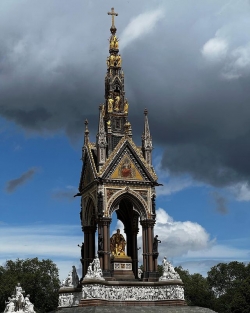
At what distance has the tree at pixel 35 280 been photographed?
194 ft

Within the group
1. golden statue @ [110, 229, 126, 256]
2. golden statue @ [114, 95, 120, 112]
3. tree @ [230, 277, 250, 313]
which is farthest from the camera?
tree @ [230, 277, 250, 313]

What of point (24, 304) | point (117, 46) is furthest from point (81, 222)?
point (117, 46)

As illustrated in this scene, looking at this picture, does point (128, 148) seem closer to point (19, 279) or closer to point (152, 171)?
point (152, 171)

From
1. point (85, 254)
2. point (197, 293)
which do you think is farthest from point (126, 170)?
point (197, 293)

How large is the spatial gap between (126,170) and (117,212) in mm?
3676

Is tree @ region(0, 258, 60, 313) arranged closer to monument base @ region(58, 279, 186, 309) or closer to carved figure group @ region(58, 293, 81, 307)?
carved figure group @ region(58, 293, 81, 307)

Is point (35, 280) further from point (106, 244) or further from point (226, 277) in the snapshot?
point (106, 244)

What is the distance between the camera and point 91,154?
37.5 metres

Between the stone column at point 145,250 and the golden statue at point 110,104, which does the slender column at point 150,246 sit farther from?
the golden statue at point 110,104

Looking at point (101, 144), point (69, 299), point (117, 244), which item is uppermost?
point (101, 144)

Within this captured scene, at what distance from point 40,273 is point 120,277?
92.5 ft

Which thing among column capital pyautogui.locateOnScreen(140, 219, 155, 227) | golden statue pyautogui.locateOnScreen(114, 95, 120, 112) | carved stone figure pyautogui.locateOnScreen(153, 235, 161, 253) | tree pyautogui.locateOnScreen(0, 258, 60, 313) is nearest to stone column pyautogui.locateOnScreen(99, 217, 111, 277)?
column capital pyautogui.locateOnScreen(140, 219, 155, 227)

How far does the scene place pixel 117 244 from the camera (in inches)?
1435

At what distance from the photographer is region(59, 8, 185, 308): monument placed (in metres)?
34.2
